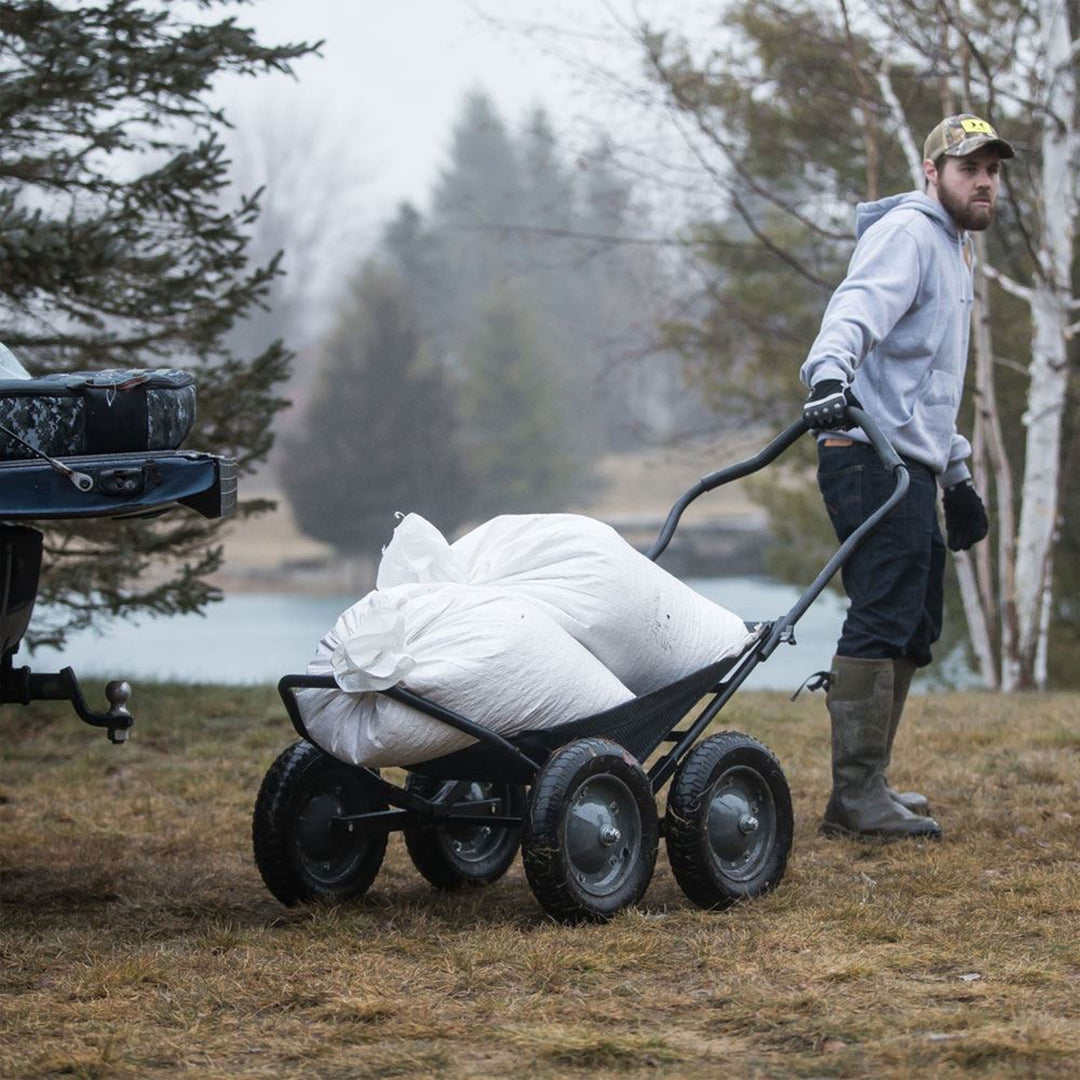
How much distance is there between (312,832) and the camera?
434 cm

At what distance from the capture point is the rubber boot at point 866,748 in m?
5.10

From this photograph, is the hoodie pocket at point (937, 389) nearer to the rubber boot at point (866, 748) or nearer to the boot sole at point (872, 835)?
the rubber boot at point (866, 748)

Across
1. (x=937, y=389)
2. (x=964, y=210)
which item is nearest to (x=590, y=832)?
(x=937, y=389)

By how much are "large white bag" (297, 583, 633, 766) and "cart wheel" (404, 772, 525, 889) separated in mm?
445

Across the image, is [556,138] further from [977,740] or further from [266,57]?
[977,740]

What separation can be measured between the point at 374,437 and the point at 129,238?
35366mm

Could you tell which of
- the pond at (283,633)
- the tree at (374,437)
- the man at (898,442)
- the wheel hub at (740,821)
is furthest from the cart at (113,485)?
the tree at (374,437)

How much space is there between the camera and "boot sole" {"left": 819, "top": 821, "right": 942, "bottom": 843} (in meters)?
5.09

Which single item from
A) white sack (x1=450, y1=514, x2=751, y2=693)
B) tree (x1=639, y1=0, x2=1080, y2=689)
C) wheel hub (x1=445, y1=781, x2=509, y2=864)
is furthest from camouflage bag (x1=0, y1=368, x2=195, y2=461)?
tree (x1=639, y1=0, x2=1080, y2=689)

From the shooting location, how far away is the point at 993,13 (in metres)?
13.9

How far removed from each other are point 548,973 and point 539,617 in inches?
36.3

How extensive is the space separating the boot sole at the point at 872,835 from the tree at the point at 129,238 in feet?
12.2

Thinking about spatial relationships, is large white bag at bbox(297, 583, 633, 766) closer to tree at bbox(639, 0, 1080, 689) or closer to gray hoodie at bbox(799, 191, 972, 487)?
gray hoodie at bbox(799, 191, 972, 487)

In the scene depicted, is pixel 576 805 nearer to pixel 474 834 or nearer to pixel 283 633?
pixel 474 834
